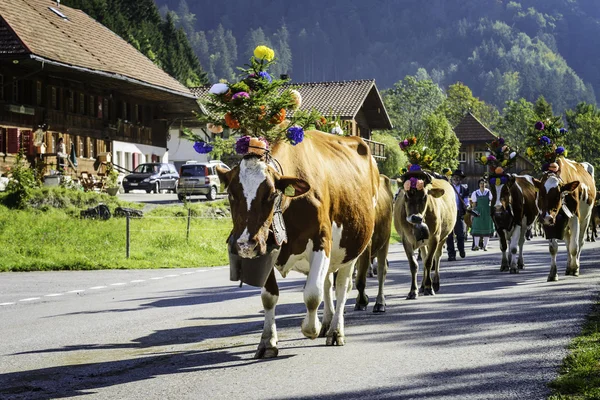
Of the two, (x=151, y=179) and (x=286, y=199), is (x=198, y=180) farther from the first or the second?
(x=286, y=199)

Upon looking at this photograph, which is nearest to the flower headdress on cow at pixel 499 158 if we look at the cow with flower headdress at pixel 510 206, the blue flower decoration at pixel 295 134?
the cow with flower headdress at pixel 510 206

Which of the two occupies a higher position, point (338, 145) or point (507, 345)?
point (338, 145)

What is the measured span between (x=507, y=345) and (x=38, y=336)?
201 inches

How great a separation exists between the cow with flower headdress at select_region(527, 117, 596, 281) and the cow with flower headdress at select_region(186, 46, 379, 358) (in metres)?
7.92

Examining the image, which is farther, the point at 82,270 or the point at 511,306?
the point at 82,270

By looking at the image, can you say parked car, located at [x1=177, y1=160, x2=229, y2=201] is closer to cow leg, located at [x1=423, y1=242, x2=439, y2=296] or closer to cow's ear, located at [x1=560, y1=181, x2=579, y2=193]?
cow's ear, located at [x1=560, y1=181, x2=579, y2=193]

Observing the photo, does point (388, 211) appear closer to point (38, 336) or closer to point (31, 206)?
point (38, 336)

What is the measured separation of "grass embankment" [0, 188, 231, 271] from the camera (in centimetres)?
2412

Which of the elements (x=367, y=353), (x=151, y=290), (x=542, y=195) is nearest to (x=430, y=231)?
Result: (x=542, y=195)

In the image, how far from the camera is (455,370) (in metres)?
7.85

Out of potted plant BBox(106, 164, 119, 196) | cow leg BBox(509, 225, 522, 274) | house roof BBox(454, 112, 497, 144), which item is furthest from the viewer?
house roof BBox(454, 112, 497, 144)

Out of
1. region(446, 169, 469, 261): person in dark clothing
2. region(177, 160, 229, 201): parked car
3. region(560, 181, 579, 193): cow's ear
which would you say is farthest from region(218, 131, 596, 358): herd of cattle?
region(177, 160, 229, 201): parked car

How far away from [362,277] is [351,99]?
185 ft

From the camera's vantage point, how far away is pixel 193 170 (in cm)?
4681
